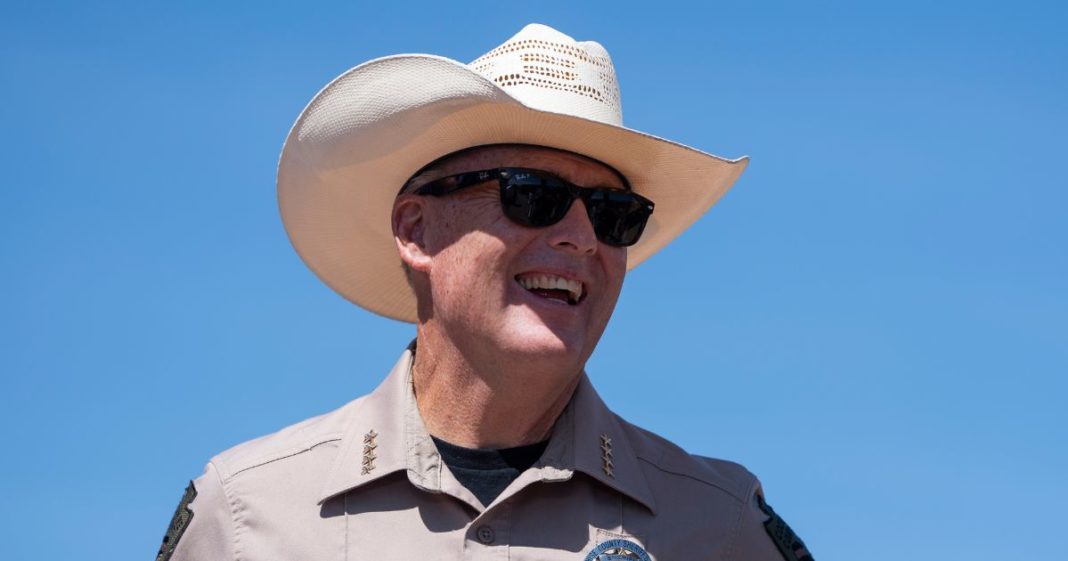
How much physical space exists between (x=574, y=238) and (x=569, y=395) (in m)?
0.71

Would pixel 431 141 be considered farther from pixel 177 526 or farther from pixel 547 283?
pixel 177 526

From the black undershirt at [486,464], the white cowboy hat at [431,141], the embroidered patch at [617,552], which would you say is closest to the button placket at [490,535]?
the black undershirt at [486,464]

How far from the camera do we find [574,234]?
627 centimetres

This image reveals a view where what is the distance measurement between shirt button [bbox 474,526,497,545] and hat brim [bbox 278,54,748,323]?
5.14 feet

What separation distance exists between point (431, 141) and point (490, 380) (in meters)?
1.03

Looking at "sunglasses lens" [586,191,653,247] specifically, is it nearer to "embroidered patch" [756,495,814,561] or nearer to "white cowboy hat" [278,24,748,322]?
"white cowboy hat" [278,24,748,322]

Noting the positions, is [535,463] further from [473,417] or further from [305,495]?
[305,495]

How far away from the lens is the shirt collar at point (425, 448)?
20.4ft

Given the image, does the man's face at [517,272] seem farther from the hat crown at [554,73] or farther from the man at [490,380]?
the hat crown at [554,73]

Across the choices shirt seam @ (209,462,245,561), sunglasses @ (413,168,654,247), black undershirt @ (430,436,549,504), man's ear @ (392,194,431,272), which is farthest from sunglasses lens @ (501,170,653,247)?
shirt seam @ (209,462,245,561)

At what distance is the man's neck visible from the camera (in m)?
6.22

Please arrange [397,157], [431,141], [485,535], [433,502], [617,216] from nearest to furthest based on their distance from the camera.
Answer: [485,535] → [433,502] → [617,216] → [431,141] → [397,157]

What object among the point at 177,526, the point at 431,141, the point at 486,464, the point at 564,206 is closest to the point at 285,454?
the point at 177,526

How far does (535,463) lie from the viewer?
20.7 feet
